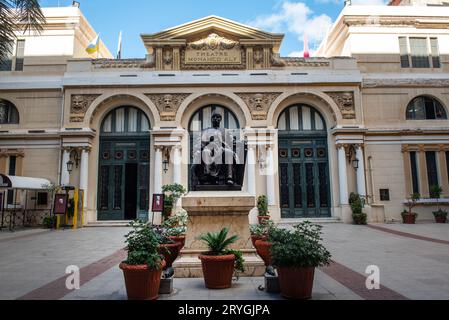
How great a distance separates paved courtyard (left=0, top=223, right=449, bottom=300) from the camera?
5.59 m

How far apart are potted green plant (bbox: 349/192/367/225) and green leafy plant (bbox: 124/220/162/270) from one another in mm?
15989

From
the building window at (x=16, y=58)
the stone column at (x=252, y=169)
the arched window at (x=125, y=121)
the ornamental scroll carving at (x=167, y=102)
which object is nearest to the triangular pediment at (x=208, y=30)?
the ornamental scroll carving at (x=167, y=102)

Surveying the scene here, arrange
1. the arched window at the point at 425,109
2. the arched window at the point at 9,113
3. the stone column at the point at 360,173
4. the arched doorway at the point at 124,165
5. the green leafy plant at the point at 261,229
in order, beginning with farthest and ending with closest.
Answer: the arched window at the point at 425,109 < the arched window at the point at 9,113 < the arched doorway at the point at 124,165 < the stone column at the point at 360,173 < the green leafy plant at the point at 261,229

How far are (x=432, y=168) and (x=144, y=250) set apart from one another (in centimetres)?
2160

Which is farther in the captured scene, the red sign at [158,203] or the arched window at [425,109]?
the arched window at [425,109]

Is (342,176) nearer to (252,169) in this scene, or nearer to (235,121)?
(252,169)

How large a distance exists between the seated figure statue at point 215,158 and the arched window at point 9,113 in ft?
60.6

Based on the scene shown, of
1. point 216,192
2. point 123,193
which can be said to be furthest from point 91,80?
point 216,192

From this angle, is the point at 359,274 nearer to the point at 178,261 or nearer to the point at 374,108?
the point at 178,261

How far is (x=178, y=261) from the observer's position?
6.82 meters

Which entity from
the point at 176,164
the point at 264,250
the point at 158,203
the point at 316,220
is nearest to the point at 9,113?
the point at 176,164

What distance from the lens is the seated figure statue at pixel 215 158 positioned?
789 cm

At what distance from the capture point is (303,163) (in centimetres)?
2109

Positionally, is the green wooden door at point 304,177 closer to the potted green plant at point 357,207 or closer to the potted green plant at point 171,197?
the potted green plant at point 357,207
